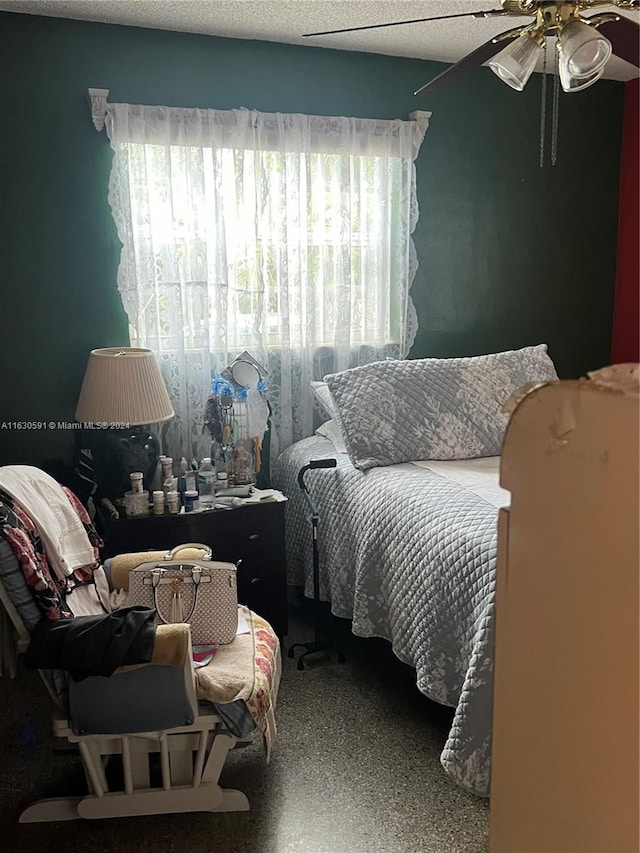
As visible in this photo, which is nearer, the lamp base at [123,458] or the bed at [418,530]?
the bed at [418,530]

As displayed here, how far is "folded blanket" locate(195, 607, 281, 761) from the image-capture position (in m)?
2.00

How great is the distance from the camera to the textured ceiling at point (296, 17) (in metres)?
2.79

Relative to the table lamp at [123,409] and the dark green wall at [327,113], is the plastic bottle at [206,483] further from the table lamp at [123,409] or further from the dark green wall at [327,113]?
the dark green wall at [327,113]

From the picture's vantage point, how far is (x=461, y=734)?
2.08 m

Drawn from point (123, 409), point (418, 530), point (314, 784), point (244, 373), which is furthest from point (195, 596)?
point (244, 373)

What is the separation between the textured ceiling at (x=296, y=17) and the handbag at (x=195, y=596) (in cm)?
201

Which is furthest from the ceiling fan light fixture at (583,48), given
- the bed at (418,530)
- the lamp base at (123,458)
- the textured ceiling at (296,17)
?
the lamp base at (123,458)

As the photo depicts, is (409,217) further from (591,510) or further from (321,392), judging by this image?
(591,510)

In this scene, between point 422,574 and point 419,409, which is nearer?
point 422,574

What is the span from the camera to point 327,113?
3426 millimetres

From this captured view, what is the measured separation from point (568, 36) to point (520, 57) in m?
0.15

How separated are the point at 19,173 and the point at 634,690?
3.06m

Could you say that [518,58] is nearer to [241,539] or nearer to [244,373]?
[244,373]

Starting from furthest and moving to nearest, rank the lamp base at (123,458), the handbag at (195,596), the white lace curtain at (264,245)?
the white lace curtain at (264,245) → the lamp base at (123,458) → the handbag at (195,596)
